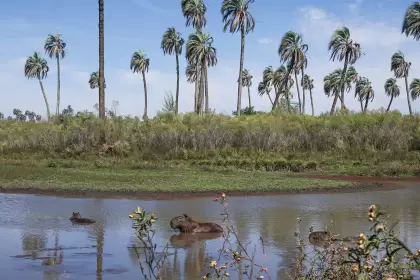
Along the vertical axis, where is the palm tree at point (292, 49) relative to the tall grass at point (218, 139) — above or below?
above

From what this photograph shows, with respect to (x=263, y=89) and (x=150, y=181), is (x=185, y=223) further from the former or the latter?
(x=263, y=89)

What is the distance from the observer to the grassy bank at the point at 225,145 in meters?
26.6

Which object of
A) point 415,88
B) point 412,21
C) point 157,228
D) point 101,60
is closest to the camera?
point 157,228

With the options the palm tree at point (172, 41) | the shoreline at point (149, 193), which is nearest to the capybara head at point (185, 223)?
the shoreline at point (149, 193)

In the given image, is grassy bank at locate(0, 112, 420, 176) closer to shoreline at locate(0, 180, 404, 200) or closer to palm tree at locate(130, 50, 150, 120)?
shoreline at locate(0, 180, 404, 200)

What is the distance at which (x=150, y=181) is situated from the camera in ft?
64.8

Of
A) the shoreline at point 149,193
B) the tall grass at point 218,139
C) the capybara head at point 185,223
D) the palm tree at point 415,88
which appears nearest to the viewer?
the capybara head at point 185,223

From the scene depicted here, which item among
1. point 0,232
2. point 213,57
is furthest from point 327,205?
point 213,57

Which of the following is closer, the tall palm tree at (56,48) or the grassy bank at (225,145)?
the grassy bank at (225,145)

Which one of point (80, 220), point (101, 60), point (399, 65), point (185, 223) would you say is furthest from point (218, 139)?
point (399, 65)

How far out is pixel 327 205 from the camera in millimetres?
15031

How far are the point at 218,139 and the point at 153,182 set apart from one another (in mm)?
9875

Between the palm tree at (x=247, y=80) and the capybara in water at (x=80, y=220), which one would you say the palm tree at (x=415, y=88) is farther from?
the capybara in water at (x=80, y=220)

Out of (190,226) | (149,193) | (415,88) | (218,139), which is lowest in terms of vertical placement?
(190,226)
